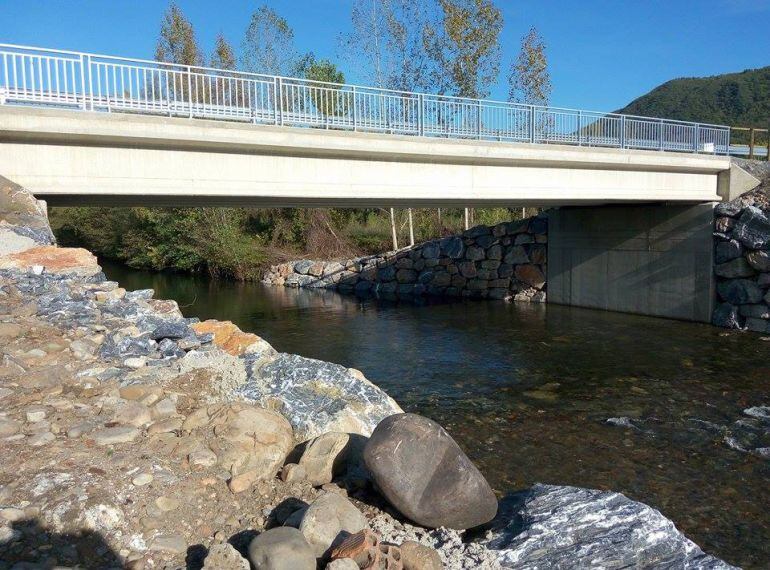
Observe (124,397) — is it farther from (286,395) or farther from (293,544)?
(293,544)

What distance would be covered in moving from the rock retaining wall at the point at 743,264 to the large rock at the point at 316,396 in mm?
13939

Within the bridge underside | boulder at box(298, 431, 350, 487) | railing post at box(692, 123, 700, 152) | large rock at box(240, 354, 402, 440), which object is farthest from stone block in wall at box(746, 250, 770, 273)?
boulder at box(298, 431, 350, 487)

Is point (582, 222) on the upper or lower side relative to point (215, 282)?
upper

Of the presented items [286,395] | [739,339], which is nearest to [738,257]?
[739,339]

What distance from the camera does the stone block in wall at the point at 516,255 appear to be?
78.1ft

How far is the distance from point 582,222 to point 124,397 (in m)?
18.8

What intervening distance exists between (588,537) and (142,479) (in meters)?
3.46

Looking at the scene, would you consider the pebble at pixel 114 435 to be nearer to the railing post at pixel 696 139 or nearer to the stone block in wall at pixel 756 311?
the stone block in wall at pixel 756 311

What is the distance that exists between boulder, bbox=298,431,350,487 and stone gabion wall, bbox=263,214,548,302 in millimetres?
18826

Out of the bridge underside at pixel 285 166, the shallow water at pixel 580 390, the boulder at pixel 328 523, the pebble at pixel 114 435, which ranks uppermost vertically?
the bridge underside at pixel 285 166

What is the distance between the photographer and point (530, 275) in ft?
77.8

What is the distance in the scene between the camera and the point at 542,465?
7969 mm

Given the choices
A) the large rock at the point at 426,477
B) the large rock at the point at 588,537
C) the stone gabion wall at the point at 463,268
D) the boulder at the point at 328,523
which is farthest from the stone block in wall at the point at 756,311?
the boulder at the point at 328,523

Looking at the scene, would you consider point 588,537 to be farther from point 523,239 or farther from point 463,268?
point 463,268
